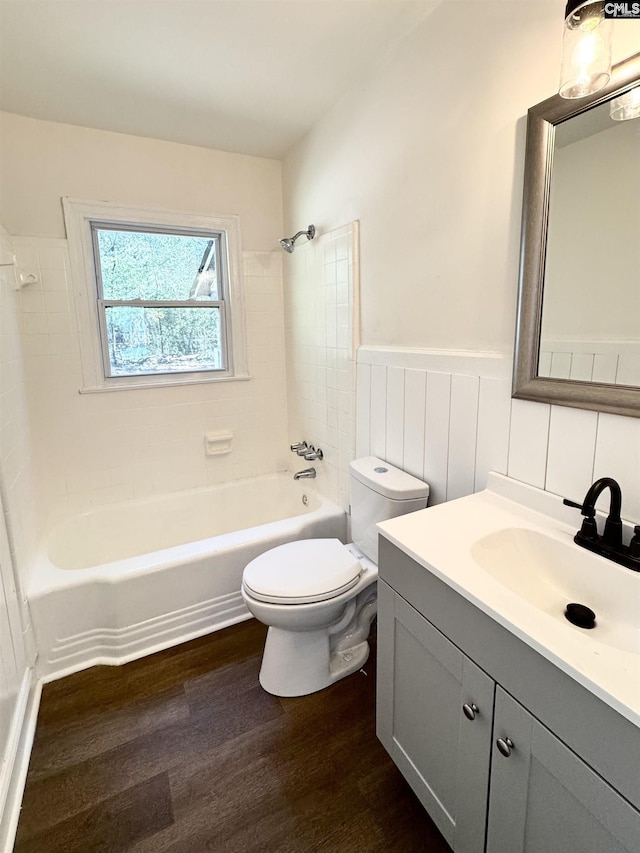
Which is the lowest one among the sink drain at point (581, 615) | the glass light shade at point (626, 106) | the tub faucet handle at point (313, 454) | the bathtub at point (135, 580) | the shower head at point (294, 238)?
the bathtub at point (135, 580)

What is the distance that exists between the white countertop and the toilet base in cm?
76

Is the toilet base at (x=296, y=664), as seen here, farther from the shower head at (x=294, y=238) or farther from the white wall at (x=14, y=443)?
the shower head at (x=294, y=238)

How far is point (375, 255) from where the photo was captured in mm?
1826

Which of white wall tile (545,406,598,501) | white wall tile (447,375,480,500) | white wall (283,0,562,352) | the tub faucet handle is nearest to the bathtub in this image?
the tub faucet handle

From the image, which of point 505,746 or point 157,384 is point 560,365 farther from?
point 157,384

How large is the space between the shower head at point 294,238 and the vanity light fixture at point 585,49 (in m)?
1.46

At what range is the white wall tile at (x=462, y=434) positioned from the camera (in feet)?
4.61

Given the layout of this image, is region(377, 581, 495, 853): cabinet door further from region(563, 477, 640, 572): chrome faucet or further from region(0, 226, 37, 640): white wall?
region(0, 226, 37, 640): white wall

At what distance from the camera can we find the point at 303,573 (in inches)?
62.6

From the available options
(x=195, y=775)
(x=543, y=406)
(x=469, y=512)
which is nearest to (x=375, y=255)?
(x=543, y=406)

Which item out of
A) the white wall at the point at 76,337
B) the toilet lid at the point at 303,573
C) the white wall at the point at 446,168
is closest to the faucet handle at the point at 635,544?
the white wall at the point at 446,168

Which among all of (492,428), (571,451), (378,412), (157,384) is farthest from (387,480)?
Answer: (157,384)

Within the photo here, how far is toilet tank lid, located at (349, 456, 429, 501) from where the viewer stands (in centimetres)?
159

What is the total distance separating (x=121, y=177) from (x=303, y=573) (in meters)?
2.23
